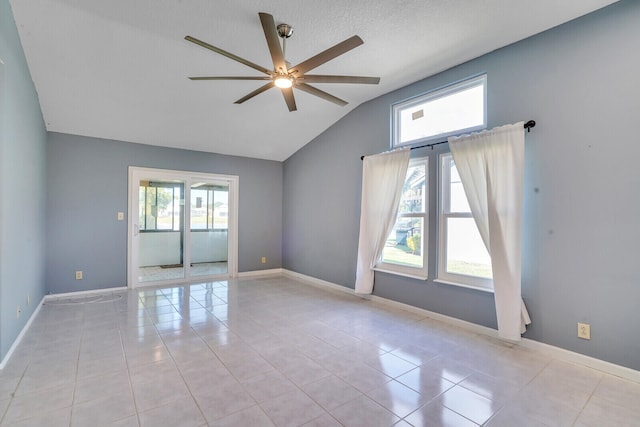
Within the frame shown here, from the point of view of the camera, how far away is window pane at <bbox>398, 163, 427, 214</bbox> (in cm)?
392

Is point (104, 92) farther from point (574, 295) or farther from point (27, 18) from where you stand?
point (574, 295)

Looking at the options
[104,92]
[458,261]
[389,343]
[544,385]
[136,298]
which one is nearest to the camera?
[544,385]

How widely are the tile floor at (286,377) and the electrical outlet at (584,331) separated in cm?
26

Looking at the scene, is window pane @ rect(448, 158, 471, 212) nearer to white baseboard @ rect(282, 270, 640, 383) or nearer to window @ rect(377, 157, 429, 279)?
window @ rect(377, 157, 429, 279)

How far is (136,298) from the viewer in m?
4.47

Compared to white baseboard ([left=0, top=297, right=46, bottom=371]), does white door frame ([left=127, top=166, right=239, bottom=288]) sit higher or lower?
higher

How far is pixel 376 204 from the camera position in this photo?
4.33 meters

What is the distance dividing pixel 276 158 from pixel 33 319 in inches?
180

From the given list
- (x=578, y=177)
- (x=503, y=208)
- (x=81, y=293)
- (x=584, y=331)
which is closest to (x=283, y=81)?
(x=503, y=208)

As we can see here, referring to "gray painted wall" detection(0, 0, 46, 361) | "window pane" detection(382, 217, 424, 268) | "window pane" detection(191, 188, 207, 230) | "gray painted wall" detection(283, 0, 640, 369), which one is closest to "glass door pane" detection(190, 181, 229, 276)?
"window pane" detection(191, 188, 207, 230)

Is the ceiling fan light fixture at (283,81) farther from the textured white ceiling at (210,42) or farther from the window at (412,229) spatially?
the window at (412,229)

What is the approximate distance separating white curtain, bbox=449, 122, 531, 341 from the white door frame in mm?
4474

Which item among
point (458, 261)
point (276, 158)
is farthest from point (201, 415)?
point (276, 158)

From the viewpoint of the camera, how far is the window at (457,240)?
10.9ft
